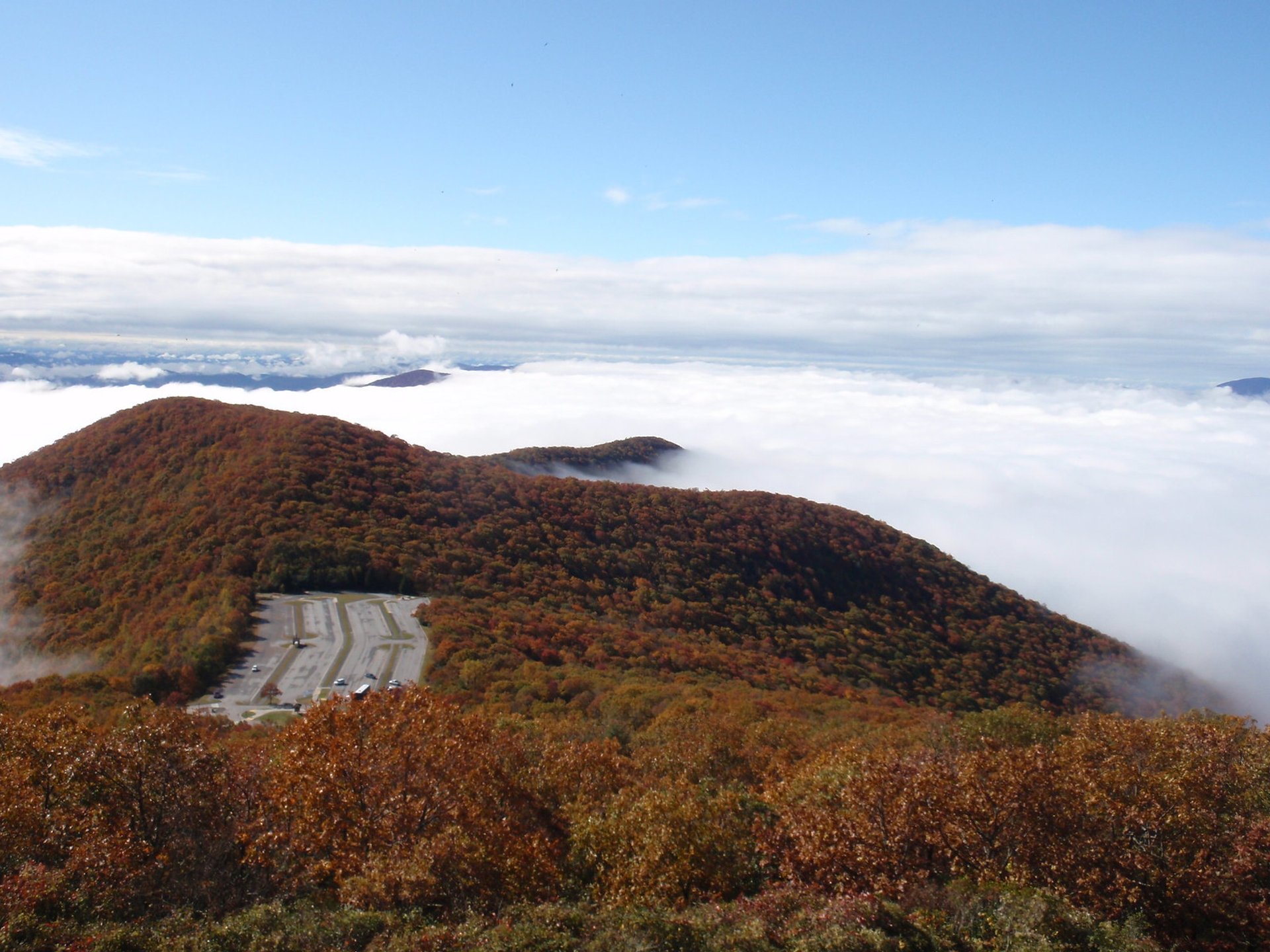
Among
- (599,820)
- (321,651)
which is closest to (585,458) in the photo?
(321,651)

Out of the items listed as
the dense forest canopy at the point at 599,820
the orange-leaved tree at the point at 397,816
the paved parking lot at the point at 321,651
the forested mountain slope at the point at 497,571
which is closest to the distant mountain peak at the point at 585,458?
the forested mountain slope at the point at 497,571

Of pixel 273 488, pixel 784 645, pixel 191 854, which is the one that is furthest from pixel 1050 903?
pixel 273 488

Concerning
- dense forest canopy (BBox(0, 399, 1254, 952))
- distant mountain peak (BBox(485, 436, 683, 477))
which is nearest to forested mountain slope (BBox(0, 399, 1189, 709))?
dense forest canopy (BBox(0, 399, 1254, 952))

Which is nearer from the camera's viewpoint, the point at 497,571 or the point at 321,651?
the point at 321,651

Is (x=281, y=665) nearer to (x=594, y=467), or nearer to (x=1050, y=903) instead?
(x=1050, y=903)

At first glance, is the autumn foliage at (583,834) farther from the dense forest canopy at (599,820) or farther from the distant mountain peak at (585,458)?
the distant mountain peak at (585,458)

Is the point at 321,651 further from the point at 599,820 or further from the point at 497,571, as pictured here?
the point at 599,820
